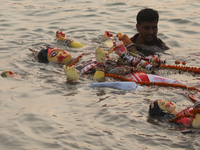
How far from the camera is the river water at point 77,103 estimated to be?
145 inches

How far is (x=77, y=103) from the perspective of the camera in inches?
183

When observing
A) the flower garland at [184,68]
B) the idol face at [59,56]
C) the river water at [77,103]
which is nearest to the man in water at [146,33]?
the river water at [77,103]

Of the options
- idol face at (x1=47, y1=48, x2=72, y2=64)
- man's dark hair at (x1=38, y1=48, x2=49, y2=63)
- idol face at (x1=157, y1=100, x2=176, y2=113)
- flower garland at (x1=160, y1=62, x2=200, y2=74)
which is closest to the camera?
idol face at (x1=157, y1=100, x2=176, y2=113)

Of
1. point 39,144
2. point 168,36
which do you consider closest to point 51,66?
point 39,144

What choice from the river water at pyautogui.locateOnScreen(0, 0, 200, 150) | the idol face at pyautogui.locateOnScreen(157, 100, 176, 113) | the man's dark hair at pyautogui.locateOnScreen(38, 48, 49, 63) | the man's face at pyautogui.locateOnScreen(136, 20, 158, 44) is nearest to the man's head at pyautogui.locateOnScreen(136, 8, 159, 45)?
the man's face at pyautogui.locateOnScreen(136, 20, 158, 44)

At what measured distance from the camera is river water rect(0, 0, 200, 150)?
368 centimetres

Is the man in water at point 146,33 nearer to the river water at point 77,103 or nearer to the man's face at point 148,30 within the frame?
the man's face at point 148,30

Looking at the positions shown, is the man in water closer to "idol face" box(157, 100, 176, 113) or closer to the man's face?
the man's face

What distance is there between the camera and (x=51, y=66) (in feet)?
20.8

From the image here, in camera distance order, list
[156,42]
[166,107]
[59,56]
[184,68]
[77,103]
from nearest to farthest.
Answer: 1. [166,107]
2. [77,103]
3. [184,68]
4. [59,56]
5. [156,42]

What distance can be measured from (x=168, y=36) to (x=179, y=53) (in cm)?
141

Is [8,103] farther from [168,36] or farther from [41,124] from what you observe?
[168,36]

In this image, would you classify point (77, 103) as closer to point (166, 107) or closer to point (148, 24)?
point (166, 107)

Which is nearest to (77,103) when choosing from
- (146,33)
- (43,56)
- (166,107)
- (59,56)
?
(166,107)
